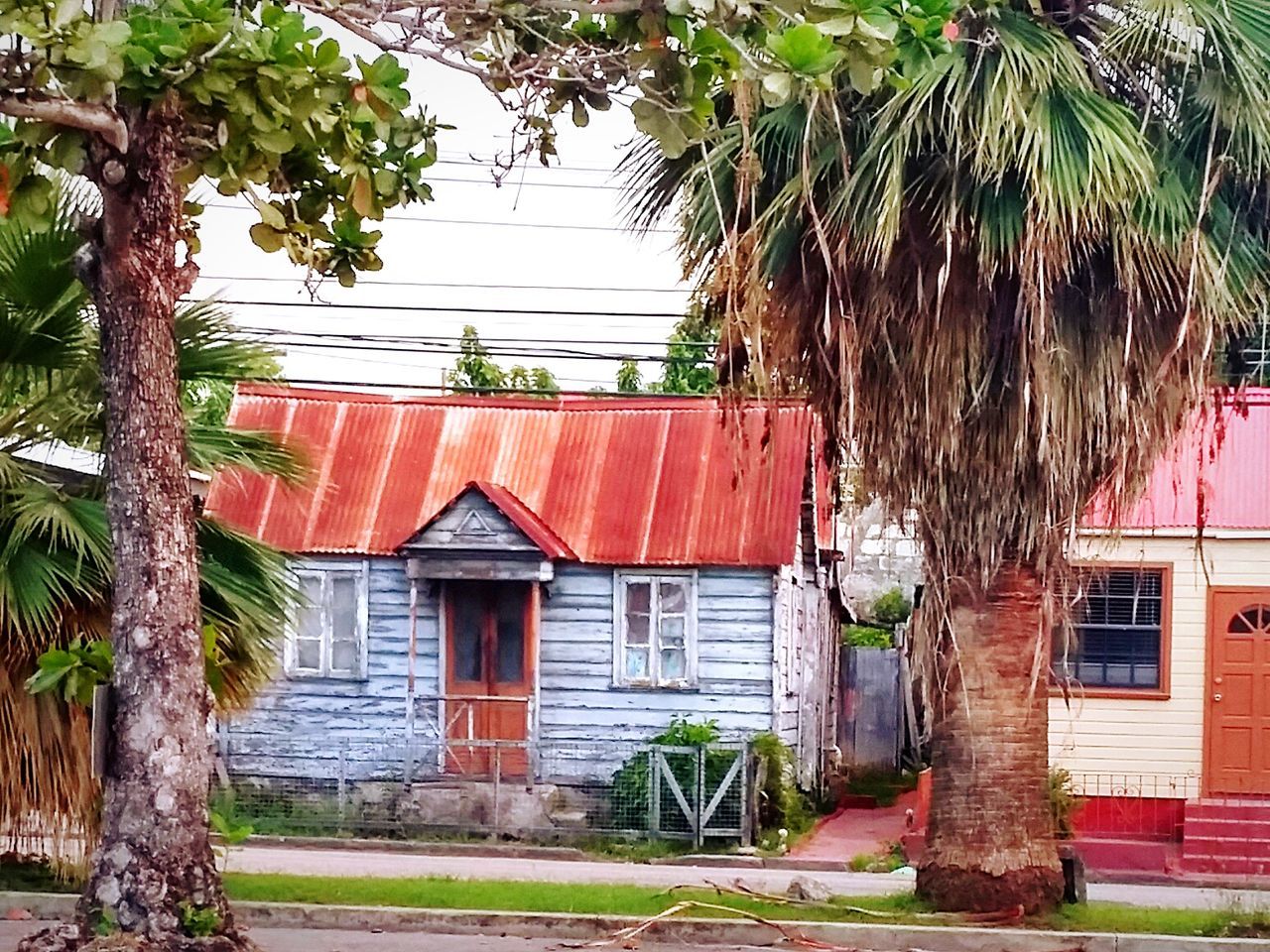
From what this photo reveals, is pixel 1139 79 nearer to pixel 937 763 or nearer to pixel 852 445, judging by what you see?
pixel 852 445

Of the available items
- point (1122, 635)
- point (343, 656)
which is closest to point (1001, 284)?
point (1122, 635)

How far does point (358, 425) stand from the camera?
69.9 feet

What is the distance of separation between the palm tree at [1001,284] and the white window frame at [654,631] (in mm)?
8122

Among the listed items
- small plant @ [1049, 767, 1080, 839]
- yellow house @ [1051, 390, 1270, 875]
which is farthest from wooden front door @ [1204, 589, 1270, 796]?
small plant @ [1049, 767, 1080, 839]

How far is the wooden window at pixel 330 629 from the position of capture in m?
19.9

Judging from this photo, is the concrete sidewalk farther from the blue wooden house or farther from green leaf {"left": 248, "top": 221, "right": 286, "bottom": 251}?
green leaf {"left": 248, "top": 221, "right": 286, "bottom": 251}

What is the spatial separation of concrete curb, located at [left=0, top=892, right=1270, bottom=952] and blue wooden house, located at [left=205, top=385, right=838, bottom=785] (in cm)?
692

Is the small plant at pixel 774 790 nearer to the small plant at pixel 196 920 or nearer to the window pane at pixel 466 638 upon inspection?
the window pane at pixel 466 638

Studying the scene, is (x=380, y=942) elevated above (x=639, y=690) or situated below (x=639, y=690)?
below

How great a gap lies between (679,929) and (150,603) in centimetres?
513

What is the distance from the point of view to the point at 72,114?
641cm

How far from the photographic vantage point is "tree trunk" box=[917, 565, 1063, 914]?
10812 millimetres

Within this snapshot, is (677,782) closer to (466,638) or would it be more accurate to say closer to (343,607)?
(466,638)

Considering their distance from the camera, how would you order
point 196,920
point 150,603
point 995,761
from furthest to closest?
point 995,761 < point 150,603 < point 196,920
